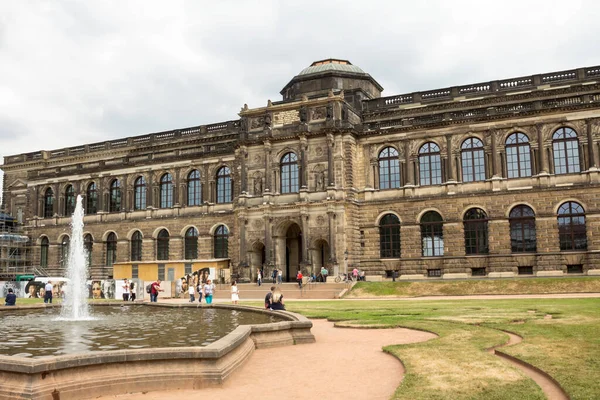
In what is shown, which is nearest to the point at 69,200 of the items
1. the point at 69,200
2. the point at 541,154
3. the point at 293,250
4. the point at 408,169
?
the point at 69,200

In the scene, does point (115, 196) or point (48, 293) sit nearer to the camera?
point (48, 293)

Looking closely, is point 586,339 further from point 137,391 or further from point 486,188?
point 486,188

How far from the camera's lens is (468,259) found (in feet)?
138

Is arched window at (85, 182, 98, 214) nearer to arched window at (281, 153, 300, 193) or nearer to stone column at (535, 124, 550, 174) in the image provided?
arched window at (281, 153, 300, 193)

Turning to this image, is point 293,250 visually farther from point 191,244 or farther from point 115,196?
point 115,196

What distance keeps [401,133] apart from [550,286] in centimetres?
1674

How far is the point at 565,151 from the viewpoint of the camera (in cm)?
4109

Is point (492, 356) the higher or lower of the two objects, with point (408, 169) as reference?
lower

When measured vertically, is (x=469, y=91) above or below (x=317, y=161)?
above

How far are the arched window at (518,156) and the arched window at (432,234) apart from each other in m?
6.19

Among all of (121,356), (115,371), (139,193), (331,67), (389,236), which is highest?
(331,67)

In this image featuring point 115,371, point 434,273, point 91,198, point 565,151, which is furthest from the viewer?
point 91,198

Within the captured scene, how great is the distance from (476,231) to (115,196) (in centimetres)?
3540

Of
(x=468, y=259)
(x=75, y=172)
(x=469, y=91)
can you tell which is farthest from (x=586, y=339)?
(x=75, y=172)
